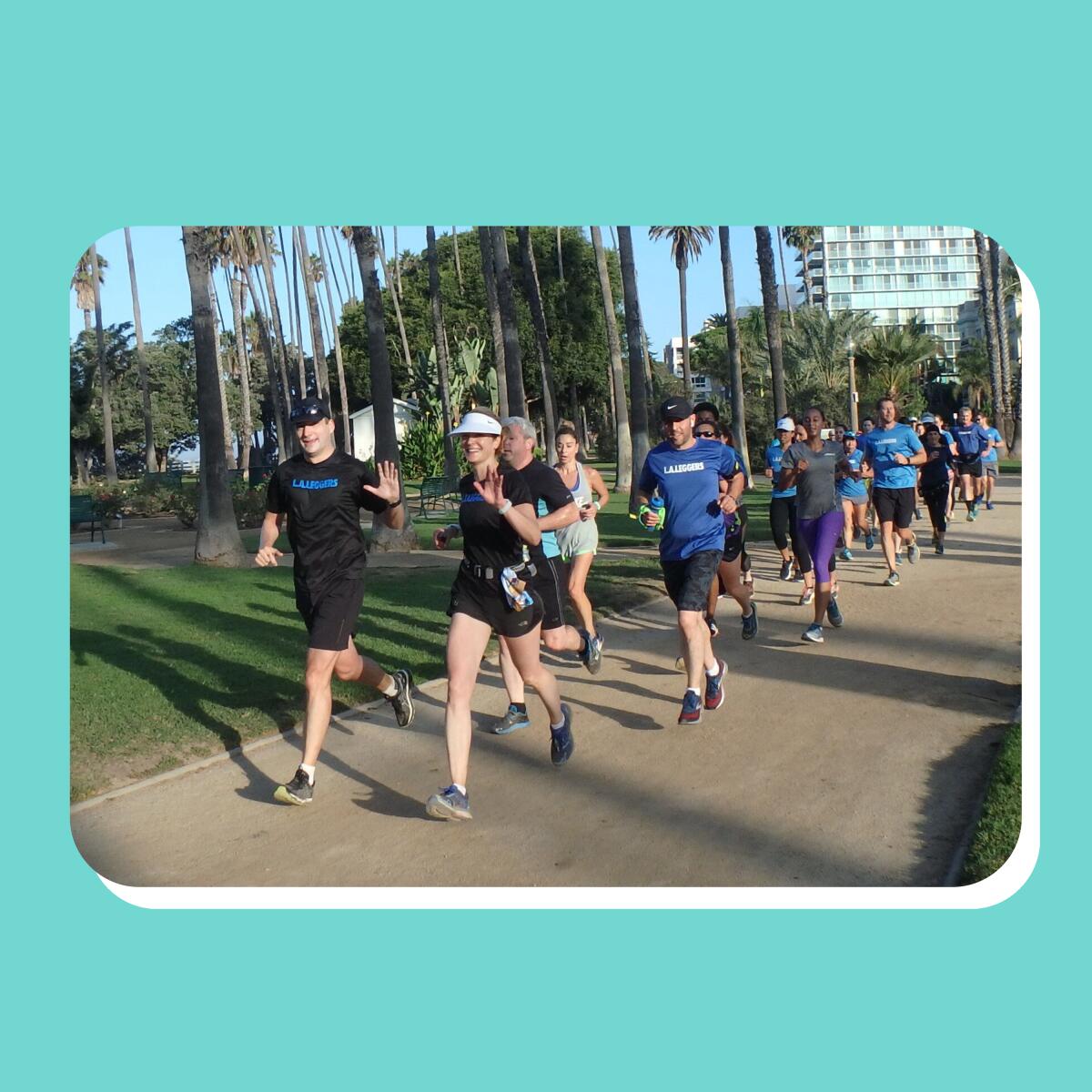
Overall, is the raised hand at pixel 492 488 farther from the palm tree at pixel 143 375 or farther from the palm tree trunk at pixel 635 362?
the palm tree trunk at pixel 635 362

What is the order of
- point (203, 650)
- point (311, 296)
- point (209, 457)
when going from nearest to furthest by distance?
1. point (203, 650)
2. point (209, 457)
3. point (311, 296)

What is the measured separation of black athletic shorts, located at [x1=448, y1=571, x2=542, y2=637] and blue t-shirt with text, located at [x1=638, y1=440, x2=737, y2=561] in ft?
5.14

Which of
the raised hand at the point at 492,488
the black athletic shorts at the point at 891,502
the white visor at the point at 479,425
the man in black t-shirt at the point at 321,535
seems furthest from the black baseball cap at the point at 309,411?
the black athletic shorts at the point at 891,502

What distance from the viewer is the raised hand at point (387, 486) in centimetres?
586

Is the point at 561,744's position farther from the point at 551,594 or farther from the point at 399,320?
the point at 399,320

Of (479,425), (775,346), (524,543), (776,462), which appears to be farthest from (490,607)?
(776,462)

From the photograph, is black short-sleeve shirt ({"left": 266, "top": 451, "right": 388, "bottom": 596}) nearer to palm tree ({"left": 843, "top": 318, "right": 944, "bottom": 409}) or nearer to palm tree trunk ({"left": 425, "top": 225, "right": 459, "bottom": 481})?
palm tree ({"left": 843, "top": 318, "right": 944, "bottom": 409})

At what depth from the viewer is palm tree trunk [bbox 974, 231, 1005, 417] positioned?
5.71 m

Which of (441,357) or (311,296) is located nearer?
(311,296)

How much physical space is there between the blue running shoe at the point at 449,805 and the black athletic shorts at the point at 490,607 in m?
0.85

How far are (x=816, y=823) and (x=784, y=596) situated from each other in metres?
6.51

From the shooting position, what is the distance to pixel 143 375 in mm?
9250

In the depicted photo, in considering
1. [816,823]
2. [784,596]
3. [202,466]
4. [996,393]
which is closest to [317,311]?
[202,466]

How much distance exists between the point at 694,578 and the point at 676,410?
104cm
